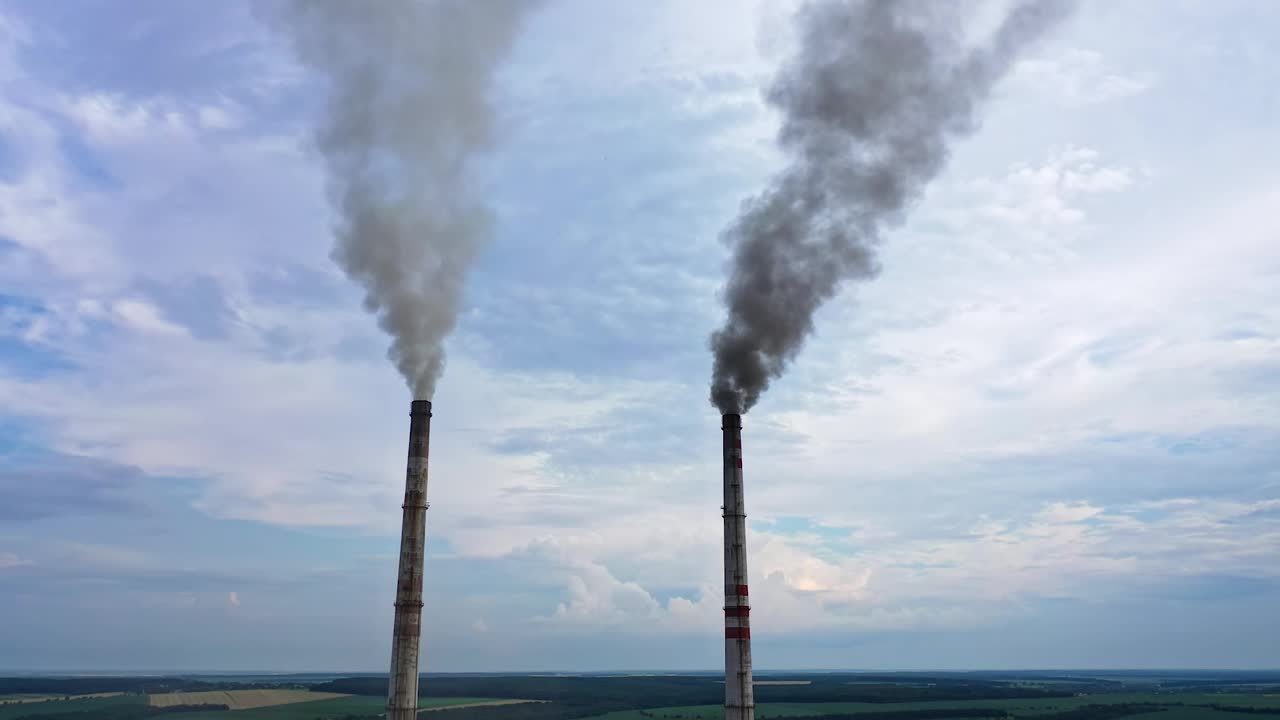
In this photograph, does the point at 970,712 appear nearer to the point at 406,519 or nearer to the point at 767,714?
the point at 767,714

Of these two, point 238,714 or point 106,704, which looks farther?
point 106,704

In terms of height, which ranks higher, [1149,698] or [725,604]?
[725,604]

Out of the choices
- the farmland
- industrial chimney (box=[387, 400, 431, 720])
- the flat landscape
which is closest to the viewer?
industrial chimney (box=[387, 400, 431, 720])

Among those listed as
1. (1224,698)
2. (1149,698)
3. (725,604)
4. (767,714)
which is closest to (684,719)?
(767,714)

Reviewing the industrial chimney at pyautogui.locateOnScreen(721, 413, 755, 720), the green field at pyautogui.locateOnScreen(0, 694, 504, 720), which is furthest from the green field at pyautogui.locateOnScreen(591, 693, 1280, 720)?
the industrial chimney at pyautogui.locateOnScreen(721, 413, 755, 720)

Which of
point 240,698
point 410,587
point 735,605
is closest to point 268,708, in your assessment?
point 240,698

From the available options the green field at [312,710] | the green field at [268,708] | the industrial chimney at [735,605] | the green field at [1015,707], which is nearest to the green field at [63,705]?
the green field at [268,708]

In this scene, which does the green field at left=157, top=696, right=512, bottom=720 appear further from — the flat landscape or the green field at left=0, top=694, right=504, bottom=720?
the flat landscape
